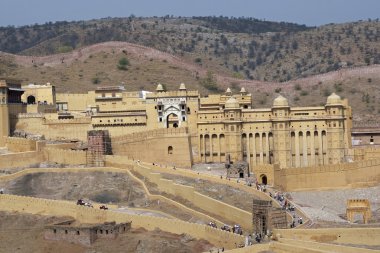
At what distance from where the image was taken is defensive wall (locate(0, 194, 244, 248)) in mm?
48156

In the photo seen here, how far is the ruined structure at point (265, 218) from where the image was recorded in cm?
4788

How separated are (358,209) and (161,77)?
48.4 m

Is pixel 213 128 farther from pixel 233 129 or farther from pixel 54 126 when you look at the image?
pixel 54 126

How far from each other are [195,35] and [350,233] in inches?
4127

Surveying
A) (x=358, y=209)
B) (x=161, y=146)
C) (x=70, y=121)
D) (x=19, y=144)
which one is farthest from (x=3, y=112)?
(x=358, y=209)

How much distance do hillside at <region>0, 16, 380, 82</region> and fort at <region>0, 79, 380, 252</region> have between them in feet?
147

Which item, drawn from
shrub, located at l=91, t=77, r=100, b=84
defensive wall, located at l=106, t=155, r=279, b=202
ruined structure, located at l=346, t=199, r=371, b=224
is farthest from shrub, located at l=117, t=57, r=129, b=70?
ruined structure, located at l=346, t=199, r=371, b=224

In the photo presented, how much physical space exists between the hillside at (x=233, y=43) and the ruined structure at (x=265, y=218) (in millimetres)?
64021

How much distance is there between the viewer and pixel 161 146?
64.4 metres

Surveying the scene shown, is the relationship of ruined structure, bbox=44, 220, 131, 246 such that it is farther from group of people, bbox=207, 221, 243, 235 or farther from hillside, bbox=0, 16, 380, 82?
hillside, bbox=0, 16, 380, 82

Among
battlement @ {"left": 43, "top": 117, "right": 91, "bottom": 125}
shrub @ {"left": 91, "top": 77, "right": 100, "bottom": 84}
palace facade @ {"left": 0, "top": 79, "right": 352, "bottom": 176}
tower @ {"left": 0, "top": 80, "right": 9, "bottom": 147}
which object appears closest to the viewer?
palace facade @ {"left": 0, "top": 79, "right": 352, "bottom": 176}

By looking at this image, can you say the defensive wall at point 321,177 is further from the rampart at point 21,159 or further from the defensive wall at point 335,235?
the rampart at point 21,159

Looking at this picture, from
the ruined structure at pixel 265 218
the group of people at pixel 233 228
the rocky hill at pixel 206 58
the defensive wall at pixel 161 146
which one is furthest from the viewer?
the rocky hill at pixel 206 58

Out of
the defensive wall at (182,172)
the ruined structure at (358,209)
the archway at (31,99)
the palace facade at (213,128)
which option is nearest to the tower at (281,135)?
the palace facade at (213,128)
